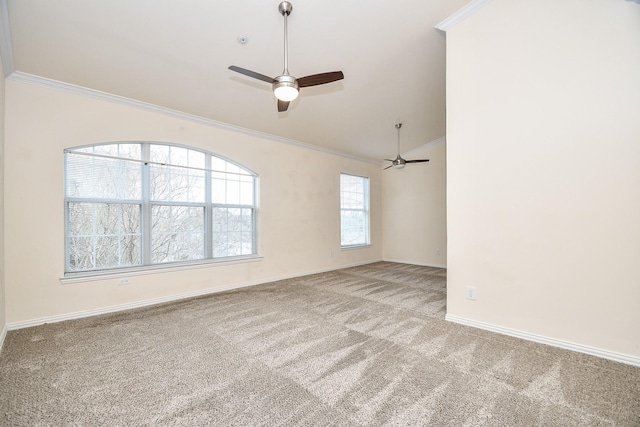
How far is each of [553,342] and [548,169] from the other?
61.5 inches

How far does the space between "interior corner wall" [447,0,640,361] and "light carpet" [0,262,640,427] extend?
37 centimetres

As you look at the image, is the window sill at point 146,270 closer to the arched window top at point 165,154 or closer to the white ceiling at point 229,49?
the arched window top at point 165,154

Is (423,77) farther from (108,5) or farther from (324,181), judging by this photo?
(108,5)

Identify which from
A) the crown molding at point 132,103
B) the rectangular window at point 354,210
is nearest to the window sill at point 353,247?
the rectangular window at point 354,210

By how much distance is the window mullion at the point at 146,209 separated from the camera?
3.84 meters

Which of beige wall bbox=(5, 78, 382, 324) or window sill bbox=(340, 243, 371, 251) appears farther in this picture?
window sill bbox=(340, 243, 371, 251)

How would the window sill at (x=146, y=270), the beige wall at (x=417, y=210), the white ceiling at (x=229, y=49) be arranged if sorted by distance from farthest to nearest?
the beige wall at (x=417, y=210) → the window sill at (x=146, y=270) → the white ceiling at (x=229, y=49)

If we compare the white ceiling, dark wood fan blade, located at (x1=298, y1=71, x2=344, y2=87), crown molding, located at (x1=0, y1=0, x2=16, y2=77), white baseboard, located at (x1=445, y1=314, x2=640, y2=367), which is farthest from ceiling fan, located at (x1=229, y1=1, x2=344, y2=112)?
white baseboard, located at (x1=445, y1=314, x2=640, y2=367)

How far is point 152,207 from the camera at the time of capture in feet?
12.9

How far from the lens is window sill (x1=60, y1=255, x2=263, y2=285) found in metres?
3.27

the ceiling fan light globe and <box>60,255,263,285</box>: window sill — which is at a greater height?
the ceiling fan light globe

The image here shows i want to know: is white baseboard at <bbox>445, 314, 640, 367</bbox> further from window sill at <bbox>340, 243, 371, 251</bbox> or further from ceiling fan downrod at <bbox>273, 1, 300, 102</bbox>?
window sill at <bbox>340, 243, 371, 251</bbox>

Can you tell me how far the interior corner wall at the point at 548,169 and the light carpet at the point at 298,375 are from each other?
0.37m

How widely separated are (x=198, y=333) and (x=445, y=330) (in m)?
2.53
